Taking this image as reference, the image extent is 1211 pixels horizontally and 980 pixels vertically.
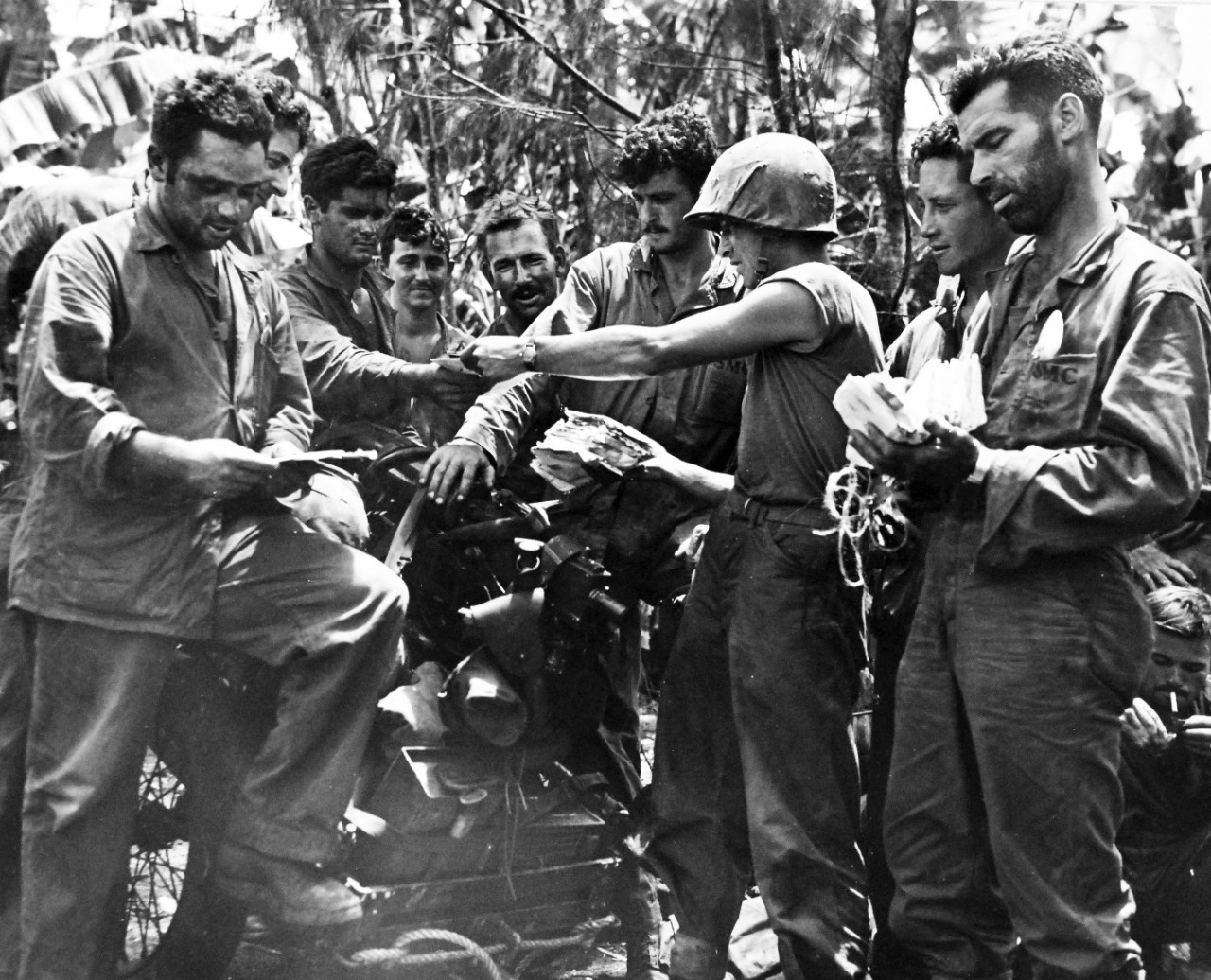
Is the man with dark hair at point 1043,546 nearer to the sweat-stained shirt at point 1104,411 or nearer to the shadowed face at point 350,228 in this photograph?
the sweat-stained shirt at point 1104,411

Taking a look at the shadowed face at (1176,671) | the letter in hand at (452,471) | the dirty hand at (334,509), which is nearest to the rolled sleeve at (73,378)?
the dirty hand at (334,509)

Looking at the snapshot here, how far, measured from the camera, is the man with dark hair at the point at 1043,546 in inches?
141

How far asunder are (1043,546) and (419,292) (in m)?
3.10

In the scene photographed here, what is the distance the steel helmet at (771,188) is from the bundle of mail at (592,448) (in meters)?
0.68

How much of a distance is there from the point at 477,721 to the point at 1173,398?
7.24 ft

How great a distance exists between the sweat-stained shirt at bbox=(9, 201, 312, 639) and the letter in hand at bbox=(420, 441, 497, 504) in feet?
1.46

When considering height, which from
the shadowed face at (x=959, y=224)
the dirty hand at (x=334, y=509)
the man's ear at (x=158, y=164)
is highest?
the man's ear at (x=158, y=164)

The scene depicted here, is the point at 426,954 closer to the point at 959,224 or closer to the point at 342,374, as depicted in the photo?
the point at 342,374

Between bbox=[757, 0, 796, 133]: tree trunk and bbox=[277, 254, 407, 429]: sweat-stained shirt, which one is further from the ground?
bbox=[757, 0, 796, 133]: tree trunk

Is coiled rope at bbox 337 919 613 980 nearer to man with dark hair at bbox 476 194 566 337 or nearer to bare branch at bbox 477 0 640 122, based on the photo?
man with dark hair at bbox 476 194 566 337

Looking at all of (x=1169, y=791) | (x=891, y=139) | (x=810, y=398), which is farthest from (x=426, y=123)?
(x=1169, y=791)

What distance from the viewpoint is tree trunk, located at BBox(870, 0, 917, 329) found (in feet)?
20.5

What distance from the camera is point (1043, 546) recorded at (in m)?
3.63

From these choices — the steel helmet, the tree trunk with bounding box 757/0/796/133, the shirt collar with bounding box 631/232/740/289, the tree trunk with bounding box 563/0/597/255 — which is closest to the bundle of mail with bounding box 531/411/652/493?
the steel helmet
